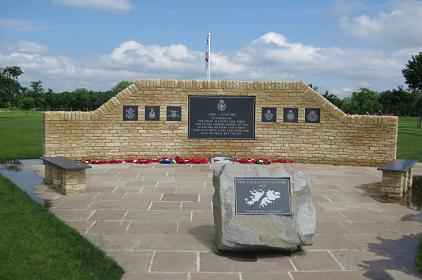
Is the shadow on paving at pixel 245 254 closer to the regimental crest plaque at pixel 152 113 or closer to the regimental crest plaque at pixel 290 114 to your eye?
the regimental crest plaque at pixel 152 113

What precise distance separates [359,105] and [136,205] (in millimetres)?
69032

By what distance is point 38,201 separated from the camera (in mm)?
8562

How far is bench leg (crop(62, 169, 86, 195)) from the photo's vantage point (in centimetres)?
915

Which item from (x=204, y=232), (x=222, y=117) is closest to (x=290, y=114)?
(x=222, y=117)

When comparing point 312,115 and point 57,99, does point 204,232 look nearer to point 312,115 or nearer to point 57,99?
point 312,115

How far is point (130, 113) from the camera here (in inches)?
555

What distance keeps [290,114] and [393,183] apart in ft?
17.2

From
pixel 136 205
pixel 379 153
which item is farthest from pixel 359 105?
pixel 136 205

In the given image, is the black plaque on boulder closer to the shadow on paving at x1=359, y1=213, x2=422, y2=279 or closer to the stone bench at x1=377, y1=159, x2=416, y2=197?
the shadow on paving at x1=359, y1=213, x2=422, y2=279

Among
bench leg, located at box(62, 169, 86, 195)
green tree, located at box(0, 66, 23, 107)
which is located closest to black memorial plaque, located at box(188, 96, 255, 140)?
bench leg, located at box(62, 169, 86, 195)

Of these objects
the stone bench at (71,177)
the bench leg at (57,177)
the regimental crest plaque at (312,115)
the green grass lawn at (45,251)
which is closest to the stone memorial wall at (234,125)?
the regimental crest plaque at (312,115)

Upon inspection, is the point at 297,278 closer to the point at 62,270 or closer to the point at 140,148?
the point at 62,270

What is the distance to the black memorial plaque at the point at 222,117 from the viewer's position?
1424 centimetres

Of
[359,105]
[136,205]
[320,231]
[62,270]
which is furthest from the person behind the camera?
[359,105]
